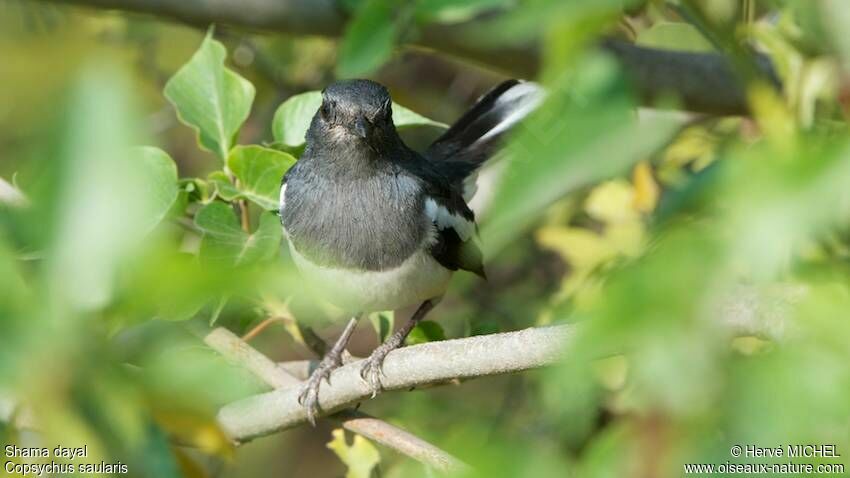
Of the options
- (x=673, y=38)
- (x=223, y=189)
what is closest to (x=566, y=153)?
(x=223, y=189)

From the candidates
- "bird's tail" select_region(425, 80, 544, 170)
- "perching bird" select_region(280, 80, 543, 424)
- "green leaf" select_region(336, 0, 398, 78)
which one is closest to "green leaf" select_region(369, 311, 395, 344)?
"perching bird" select_region(280, 80, 543, 424)

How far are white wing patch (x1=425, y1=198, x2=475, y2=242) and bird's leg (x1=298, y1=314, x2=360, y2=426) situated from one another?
16.5 inches

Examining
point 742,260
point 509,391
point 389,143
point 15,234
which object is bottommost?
point 509,391

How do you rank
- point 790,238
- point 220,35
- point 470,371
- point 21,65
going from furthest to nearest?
point 21,65 → point 220,35 → point 470,371 → point 790,238

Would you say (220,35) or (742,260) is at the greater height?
(742,260)

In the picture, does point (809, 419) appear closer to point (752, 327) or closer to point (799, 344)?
point (799, 344)

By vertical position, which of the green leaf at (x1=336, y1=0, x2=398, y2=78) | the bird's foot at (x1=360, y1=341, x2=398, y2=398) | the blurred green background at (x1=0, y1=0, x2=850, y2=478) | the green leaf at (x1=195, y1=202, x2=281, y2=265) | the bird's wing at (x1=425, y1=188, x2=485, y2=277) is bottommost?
the bird's wing at (x1=425, y1=188, x2=485, y2=277)

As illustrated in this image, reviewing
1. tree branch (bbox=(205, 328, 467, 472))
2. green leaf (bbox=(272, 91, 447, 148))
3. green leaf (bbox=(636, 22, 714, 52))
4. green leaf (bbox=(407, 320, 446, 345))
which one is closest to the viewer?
tree branch (bbox=(205, 328, 467, 472))

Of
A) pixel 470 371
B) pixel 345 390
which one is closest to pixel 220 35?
pixel 345 390

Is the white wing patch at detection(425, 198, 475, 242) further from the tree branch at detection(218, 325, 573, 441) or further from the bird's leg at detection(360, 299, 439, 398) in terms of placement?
the tree branch at detection(218, 325, 573, 441)

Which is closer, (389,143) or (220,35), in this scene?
(389,143)

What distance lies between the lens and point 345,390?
2.47m

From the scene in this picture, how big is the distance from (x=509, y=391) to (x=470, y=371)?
2.09m

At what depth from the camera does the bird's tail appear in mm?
3367
